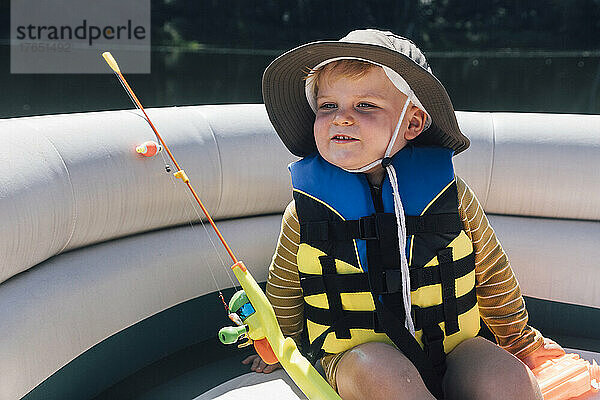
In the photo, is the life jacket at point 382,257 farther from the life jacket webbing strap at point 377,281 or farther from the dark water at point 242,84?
the dark water at point 242,84

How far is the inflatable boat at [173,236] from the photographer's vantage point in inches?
54.9

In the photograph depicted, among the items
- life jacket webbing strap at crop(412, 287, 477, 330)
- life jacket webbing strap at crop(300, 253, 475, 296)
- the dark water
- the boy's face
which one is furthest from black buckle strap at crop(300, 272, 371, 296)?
the dark water

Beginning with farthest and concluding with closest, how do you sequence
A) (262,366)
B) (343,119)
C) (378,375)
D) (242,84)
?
(242,84) < (262,366) < (343,119) < (378,375)

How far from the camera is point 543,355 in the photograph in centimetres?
159

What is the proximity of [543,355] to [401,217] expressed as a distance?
47 centimetres

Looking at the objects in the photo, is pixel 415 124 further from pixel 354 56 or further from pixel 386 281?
pixel 386 281

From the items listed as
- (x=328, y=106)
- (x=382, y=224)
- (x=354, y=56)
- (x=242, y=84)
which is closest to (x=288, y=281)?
(x=382, y=224)

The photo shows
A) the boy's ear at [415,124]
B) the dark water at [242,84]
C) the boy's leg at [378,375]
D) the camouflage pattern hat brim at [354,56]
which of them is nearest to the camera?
the boy's leg at [378,375]

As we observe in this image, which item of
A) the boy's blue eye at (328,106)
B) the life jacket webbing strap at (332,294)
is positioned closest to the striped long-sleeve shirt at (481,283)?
the life jacket webbing strap at (332,294)

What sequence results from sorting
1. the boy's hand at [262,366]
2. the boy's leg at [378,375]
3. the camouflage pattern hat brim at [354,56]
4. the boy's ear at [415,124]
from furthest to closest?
the boy's hand at [262,366], the boy's ear at [415,124], the camouflage pattern hat brim at [354,56], the boy's leg at [378,375]

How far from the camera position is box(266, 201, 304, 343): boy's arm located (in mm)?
1536

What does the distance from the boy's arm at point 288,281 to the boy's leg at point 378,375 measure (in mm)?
232

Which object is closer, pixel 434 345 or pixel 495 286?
pixel 434 345

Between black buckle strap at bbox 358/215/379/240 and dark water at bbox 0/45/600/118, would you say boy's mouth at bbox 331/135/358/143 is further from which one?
dark water at bbox 0/45/600/118
